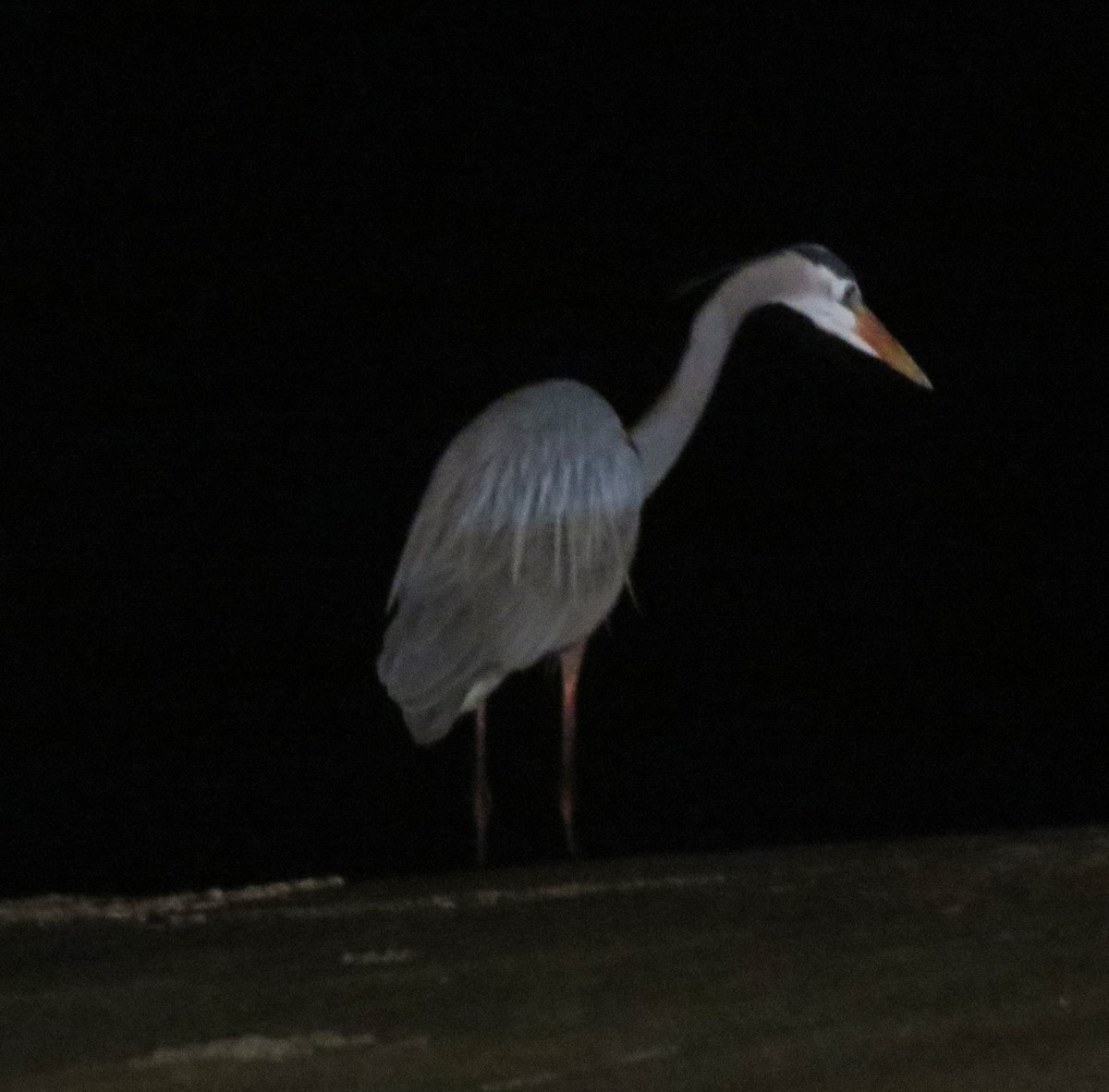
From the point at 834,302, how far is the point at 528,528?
0.44 metres

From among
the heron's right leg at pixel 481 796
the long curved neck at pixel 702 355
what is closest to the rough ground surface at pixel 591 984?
the heron's right leg at pixel 481 796

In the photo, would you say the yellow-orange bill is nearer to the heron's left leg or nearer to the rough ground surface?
the heron's left leg

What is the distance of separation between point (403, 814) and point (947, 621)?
3.90ft

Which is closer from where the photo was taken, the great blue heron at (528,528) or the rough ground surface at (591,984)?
the rough ground surface at (591,984)

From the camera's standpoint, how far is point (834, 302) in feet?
7.57

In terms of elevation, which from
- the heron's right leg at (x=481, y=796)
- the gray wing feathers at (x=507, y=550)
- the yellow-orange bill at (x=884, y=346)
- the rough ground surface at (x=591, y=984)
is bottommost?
the heron's right leg at (x=481, y=796)

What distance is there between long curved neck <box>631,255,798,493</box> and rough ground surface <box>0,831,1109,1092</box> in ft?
2.93

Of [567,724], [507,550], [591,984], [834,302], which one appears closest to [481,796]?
[567,724]

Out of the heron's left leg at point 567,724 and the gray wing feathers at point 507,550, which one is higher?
the gray wing feathers at point 507,550

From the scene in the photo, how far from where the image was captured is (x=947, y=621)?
13.8 ft

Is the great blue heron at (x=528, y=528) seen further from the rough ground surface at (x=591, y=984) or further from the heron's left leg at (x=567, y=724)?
the rough ground surface at (x=591, y=984)

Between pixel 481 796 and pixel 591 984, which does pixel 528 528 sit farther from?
pixel 591 984

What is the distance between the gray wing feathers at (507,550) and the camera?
7.19ft

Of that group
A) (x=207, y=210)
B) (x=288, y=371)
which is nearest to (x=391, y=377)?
(x=288, y=371)
